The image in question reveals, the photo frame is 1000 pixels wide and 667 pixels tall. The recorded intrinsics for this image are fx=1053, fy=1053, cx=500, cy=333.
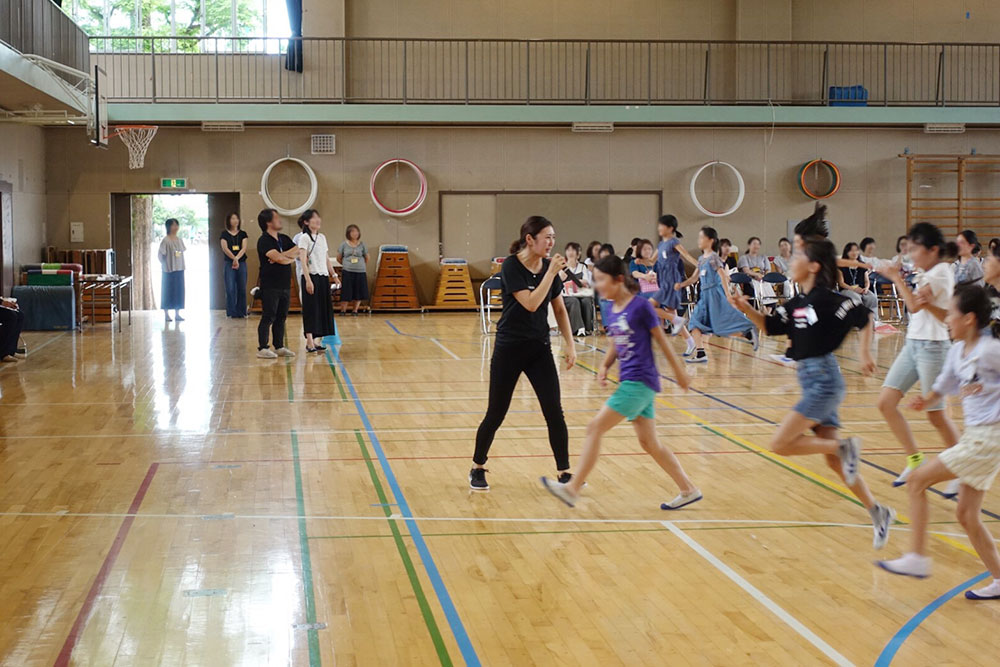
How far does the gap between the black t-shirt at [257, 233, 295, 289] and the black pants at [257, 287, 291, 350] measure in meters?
0.06

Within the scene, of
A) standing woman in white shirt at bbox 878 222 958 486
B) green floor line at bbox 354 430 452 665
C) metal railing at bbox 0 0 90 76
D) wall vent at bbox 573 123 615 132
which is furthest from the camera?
wall vent at bbox 573 123 615 132

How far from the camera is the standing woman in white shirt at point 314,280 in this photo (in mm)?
11641

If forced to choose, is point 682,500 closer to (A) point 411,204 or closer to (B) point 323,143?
(A) point 411,204

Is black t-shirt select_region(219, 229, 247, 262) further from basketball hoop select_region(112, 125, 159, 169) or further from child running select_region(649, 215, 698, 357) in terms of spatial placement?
child running select_region(649, 215, 698, 357)

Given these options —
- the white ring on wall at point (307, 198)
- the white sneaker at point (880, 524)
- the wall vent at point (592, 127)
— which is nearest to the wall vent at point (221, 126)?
the white ring on wall at point (307, 198)

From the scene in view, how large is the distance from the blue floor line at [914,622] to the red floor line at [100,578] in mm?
2738

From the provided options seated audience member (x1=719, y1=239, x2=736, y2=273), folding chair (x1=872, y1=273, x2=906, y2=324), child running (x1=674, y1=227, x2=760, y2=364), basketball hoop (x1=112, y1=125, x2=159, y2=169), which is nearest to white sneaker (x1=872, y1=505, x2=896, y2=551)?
child running (x1=674, y1=227, x2=760, y2=364)

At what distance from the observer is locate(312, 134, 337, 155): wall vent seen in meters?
20.0

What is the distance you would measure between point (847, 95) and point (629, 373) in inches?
667

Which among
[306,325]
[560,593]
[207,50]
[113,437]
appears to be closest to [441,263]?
[207,50]

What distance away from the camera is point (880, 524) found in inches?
186

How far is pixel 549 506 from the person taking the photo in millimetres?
5641

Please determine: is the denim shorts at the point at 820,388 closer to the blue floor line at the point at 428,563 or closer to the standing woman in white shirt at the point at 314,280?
the blue floor line at the point at 428,563

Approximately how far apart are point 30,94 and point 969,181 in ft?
56.0
